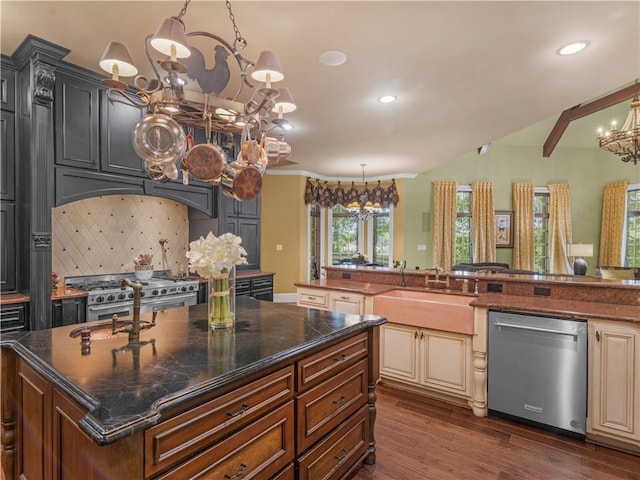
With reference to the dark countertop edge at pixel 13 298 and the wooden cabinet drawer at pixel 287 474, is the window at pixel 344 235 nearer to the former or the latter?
the dark countertop edge at pixel 13 298

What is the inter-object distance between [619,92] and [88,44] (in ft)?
24.6

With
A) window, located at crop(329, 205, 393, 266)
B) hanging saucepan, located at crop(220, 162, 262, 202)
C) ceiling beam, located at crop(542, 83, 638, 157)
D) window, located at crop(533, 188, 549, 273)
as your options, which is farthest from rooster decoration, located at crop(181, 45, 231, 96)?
window, located at crop(533, 188, 549, 273)

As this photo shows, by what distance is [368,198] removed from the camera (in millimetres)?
7648

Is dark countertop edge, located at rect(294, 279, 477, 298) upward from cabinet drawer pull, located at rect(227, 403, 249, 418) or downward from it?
upward

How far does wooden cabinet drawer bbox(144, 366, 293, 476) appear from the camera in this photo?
96 cm

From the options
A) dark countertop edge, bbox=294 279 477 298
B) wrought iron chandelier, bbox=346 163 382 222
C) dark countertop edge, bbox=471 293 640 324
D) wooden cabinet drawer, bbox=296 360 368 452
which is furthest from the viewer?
wrought iron chandelier, bbox=346 163 382 222

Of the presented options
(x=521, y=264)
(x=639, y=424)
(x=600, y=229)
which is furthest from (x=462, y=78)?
(x=600, y=229)

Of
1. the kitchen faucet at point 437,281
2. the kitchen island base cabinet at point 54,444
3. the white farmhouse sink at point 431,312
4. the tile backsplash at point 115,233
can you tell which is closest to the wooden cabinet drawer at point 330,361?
the kitchen island base cabinet at point 54,444

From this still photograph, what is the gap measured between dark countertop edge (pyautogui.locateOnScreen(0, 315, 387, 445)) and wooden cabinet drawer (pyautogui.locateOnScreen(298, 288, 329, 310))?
188 cm

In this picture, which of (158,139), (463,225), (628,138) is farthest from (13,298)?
(463,225)

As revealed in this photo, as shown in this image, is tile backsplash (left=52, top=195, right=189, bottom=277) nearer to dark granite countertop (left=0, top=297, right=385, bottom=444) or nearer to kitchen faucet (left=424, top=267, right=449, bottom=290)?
dark granite countertop (left=0, top=297, right=385, bottom=444)

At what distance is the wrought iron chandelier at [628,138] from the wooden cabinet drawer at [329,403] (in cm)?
473

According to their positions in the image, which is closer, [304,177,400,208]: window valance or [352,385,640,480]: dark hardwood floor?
[352,385,640,480]: dark hardwood floor

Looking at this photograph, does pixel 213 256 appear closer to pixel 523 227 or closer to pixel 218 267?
pixel 218 267
